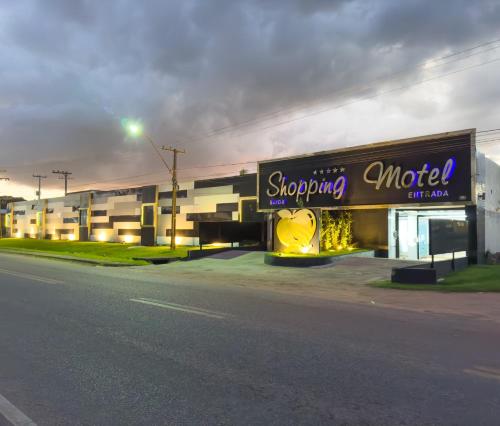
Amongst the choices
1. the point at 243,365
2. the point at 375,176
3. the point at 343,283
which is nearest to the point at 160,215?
the point at 375,176

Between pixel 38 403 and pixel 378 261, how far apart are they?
64.8ft

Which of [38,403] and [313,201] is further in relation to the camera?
[313,201]

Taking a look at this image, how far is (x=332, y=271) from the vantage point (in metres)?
19.7

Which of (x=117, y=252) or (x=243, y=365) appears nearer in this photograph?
(x=243, y=365)

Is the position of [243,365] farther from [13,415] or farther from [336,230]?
[336,230]

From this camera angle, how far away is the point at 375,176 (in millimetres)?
23844

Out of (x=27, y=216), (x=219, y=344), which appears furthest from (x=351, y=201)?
(x=27, y=216)

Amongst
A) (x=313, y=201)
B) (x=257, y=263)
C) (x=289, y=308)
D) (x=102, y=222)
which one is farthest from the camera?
(x=102, y=222)

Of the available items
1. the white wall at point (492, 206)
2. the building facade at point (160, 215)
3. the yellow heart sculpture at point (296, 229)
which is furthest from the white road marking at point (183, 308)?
the building facade at point (160, 215)

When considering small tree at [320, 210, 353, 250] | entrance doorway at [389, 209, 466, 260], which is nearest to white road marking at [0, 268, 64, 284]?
small tree at [320, 210, 353, 250]

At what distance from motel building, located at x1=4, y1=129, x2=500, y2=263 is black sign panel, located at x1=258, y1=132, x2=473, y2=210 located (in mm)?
49

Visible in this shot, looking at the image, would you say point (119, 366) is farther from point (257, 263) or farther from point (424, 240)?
point (424, 240)

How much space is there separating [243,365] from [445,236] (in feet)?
46.4

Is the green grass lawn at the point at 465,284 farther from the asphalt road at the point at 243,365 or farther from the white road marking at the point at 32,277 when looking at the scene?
the white road marking at the point at 32,277
